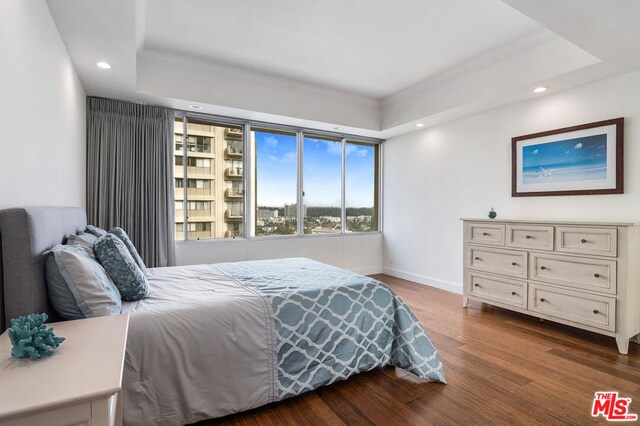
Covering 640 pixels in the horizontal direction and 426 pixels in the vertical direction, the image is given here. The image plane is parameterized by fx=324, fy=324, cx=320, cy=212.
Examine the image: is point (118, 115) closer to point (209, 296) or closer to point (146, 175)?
point (146, 175)

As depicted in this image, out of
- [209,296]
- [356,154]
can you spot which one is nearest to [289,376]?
[209,296]

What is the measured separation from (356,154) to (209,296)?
13.7ft

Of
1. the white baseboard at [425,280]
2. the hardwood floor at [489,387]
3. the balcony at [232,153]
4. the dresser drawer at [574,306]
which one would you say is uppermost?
the balcony at [232,153]

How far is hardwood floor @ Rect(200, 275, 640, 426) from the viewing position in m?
1.84

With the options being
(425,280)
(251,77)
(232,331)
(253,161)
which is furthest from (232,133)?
(425,280)

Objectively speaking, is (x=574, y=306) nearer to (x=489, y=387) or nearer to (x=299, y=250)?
(x=489, y=387)

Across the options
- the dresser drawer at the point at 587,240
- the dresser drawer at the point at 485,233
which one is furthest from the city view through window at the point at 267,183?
the dresser drawer at the point at 587,240

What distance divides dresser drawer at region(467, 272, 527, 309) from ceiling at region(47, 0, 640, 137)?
201 centimetres

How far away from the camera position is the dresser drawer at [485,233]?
138 inches

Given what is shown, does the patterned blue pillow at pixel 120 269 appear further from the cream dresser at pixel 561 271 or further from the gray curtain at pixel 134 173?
the cream dresser at pixel 561 271

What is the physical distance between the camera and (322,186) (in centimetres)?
535

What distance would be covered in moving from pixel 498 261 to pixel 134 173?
419 centimetres

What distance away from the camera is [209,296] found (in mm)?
2012

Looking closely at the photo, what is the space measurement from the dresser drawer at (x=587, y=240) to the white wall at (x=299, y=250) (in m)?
3.02
